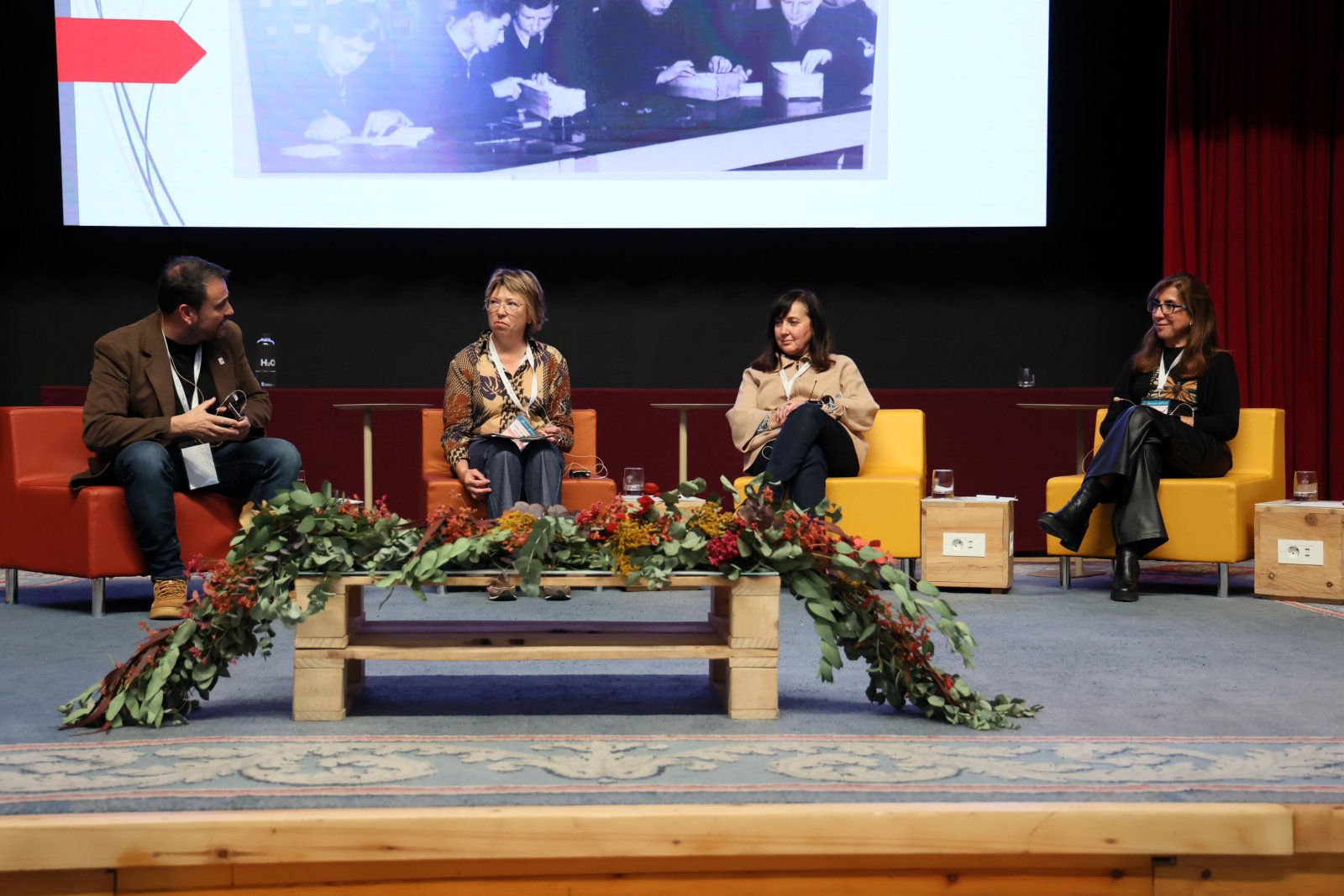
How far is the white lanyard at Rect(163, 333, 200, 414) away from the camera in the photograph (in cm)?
384

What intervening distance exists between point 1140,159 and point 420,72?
3256mm

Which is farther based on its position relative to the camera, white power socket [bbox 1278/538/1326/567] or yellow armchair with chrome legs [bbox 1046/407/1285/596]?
yellow armchair with chrome legs [bbox 1046/407/1285/596]

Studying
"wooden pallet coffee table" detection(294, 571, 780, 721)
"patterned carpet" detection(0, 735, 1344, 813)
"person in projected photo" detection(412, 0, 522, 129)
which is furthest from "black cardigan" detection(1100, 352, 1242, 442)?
"person in projected photo" detection(412, 0, 522, 129)

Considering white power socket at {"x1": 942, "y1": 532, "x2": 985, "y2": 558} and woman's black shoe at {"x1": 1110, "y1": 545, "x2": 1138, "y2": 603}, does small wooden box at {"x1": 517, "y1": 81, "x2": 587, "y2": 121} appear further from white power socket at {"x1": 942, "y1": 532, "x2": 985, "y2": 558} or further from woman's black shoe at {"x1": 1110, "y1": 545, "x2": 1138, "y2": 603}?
woman's black shoe at {"x1": 1110, "y1": 545, "x2": 1138, "y2": 603}

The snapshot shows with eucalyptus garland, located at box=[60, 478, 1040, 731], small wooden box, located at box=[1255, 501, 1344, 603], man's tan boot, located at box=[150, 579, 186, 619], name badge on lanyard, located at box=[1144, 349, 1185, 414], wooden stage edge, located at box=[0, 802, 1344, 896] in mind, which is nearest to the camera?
wooden stage edge, located at box=[0, 802, 1344, 896]

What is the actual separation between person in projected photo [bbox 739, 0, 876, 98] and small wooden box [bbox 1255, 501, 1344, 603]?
2602mm

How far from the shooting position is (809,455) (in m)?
4.26

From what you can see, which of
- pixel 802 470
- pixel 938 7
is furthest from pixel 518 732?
pixel 938 7

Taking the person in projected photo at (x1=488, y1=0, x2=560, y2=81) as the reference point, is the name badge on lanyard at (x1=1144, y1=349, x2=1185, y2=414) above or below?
below

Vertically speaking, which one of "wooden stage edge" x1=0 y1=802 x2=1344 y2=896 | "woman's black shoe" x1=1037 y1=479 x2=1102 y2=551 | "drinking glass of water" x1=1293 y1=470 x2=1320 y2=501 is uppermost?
"drinking glass of water" x1=1293 y1=470 x2=1320 y2=501

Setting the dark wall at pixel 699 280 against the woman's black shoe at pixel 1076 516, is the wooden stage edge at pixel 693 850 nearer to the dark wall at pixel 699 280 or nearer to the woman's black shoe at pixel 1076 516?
the woman's black shoe at pixel 1076 516

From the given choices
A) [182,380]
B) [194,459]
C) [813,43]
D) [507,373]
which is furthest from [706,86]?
[194,459]

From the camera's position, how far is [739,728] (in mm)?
2260

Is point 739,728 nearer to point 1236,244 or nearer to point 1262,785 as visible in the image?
point 1262,785
